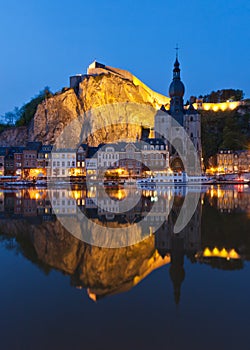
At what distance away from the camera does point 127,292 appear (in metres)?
5.93

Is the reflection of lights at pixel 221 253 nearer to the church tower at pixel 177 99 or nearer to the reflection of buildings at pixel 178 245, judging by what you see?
the reflection of buildings at pixel 178 245

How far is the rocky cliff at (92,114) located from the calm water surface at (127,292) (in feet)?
213

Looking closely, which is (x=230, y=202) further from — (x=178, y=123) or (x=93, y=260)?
(x=178, y=123)

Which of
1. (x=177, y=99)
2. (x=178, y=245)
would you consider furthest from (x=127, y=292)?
(x=177, y=99)

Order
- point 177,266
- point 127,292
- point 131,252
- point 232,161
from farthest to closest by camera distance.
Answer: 1. point 232,161
2. point 131,252
3. point 177,266
4. point 127,292

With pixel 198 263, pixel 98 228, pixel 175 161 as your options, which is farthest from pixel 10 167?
pixel 198 263

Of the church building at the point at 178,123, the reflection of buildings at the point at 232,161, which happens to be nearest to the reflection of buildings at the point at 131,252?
the church building at the point at 178,123

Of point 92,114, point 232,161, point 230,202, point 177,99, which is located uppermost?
point 177,99

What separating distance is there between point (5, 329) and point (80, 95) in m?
77.7

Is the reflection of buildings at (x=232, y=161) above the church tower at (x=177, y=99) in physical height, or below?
below

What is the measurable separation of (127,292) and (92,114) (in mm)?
73337

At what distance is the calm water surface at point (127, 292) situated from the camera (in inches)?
169

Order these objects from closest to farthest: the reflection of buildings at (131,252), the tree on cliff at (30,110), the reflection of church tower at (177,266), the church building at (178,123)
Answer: the reflection of church tower at (177,266)
the reflection of buildings at (131,252)
the church building at (178,123)
the tree on cliff at (30,110)

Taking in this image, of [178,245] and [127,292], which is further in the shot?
[178,245]
